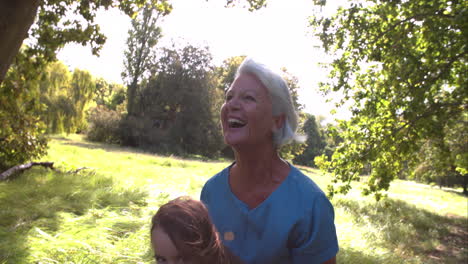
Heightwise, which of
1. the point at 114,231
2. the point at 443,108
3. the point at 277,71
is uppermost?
the point at 443,108

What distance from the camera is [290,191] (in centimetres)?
151

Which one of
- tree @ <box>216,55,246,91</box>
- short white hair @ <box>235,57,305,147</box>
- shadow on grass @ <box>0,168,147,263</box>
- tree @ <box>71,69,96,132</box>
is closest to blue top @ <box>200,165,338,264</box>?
short white hair @ <box>235,57,305,147</box>

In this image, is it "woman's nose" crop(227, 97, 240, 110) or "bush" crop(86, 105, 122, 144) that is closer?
"woman's nose" crop(227, 97, 240, 110)

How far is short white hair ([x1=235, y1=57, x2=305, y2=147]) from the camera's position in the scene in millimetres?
1625

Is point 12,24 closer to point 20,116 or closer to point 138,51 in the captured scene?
point 20,116

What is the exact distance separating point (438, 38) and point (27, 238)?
728 cm

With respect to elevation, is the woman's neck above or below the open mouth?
below

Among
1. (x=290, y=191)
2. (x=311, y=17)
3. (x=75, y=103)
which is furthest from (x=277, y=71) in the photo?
(x=75, y=103)

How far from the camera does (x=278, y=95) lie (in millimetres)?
1644

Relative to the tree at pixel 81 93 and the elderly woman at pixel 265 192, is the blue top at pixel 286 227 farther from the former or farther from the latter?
the tree at pixel 81 93

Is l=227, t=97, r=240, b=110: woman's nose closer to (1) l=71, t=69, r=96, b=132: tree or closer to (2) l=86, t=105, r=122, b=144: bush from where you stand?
(1) l=71, t=69, r=96, b=132: tree

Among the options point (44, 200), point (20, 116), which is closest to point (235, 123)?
point (44, 200)

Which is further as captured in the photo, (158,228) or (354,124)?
(354,124)

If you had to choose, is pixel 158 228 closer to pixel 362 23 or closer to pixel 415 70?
pixel 415 70
